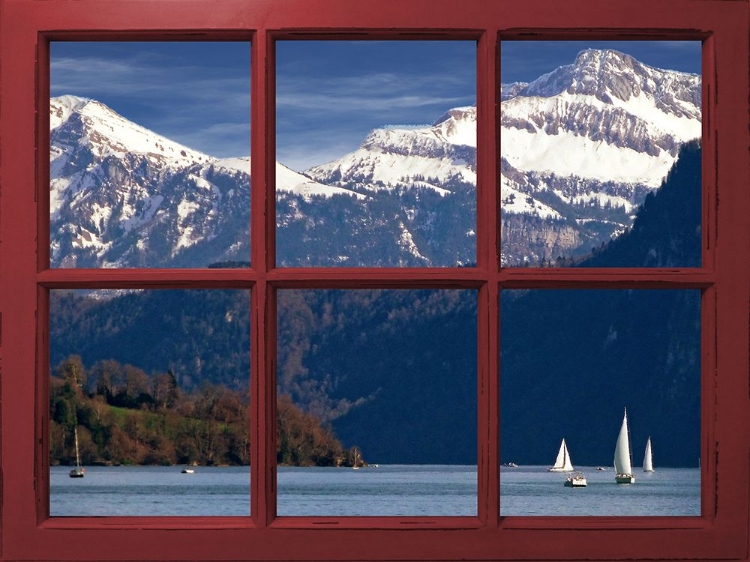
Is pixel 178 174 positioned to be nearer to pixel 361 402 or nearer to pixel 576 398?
A: pixel 361 402

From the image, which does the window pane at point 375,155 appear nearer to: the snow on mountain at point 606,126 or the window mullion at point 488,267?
the snow on mountain at point 606,126

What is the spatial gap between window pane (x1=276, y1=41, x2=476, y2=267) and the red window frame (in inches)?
3152

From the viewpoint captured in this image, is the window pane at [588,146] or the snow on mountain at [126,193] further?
the snow on mountain at [126,193]

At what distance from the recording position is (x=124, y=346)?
76938 millimetres

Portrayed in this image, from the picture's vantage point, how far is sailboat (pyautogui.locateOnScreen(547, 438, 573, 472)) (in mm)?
67481

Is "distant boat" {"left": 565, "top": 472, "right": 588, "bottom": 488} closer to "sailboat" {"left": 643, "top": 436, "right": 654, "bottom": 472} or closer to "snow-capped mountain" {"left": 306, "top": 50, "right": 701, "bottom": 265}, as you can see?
"sailboat" {"left": 643, "top": 436, "right": 654, "bottom": 472}

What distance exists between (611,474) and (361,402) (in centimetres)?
1658

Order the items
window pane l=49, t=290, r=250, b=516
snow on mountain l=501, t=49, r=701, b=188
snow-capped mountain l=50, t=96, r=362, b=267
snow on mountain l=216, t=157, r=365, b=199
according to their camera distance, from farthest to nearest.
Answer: snow on mountain l=216, t=157, r=365, b=199, snow-capped mountain l=50, t=96, r=362, b=267, snow on mountain l=501, t=49, r=701, b=188, window pane l=49, t=290, r=250, b=516

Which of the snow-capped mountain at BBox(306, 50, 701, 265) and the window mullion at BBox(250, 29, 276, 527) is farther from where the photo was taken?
the snow-capped mountain at BBox(306, 50, 701, 265)

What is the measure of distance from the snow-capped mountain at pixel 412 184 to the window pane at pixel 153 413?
1344 centimetres

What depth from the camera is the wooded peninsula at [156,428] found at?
59375 millimetres

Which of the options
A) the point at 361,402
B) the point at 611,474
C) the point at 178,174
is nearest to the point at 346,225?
the point at 178,174

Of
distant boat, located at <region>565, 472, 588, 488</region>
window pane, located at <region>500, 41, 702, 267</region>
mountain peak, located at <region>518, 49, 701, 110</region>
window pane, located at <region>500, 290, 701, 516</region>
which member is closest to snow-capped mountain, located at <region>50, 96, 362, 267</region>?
window pane, located at <region>500, 41, 702, 267</region>

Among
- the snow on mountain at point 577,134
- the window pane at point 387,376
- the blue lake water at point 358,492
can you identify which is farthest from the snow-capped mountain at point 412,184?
the blue lake water at point 358,492
